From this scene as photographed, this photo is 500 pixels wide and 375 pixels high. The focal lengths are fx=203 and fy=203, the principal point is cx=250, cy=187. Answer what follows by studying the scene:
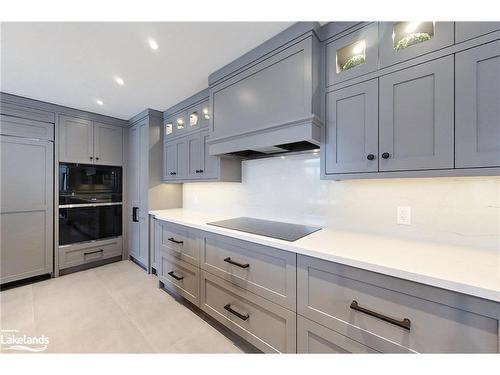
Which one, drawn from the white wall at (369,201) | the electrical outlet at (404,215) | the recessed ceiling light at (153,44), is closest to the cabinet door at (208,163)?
the white wall at (369,201)

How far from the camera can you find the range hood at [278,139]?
4.29 feet

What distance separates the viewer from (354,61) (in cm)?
128

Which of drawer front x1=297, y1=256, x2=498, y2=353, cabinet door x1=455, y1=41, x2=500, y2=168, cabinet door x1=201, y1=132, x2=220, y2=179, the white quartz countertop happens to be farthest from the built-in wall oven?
cabinet door x1=455, y1=41, x2=500, y2=168

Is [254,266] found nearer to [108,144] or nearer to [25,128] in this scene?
[108,144]

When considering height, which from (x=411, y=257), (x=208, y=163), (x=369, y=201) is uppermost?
(x=208, y=163)

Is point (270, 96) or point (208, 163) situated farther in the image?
point (208, 163)

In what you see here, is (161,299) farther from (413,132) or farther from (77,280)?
(413,132)

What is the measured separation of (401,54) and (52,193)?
3.74 m

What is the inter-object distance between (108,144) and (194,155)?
166 centimetres

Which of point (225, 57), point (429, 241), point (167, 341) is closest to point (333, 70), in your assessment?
point (225, 57)

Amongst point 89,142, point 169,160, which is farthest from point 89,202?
point 169,160

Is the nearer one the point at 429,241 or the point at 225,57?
the point at 429,241

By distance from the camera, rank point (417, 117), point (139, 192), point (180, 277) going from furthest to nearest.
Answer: point (139, 192), point (180, 277), point (417, 117)
